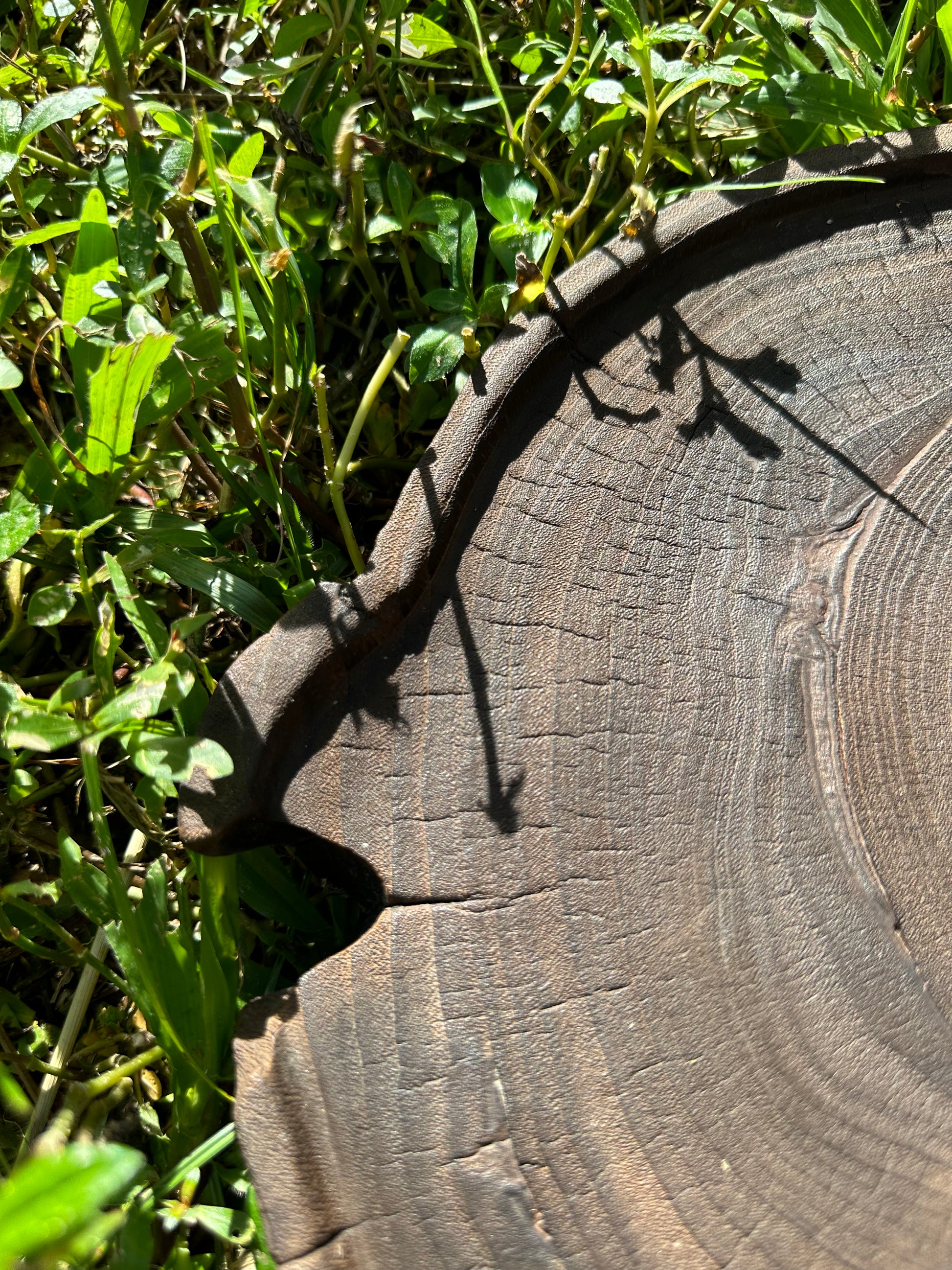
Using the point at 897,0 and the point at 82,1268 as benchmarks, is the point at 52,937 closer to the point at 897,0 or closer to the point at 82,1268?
the point at 82,1268

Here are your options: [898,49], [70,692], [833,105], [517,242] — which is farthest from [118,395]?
[898,49]

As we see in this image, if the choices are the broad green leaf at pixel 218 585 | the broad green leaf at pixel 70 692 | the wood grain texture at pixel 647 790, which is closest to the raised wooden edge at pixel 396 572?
the wood grain texture at pixel 647 790

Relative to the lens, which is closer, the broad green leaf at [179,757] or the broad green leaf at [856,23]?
the broad green leaf at [179,757]

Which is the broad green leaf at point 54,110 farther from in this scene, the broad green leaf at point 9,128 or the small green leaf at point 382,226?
the small green leaf at point 382,226

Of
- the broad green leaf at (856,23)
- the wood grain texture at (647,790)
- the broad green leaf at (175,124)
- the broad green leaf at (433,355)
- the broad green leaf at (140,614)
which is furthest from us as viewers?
the broad green leaf at (856,23)

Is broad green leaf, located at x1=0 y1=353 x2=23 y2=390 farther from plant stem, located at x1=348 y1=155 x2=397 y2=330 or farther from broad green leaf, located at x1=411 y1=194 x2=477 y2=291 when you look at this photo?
broad green leaf, located at x1=411 y1=194 x2=477 y2=291

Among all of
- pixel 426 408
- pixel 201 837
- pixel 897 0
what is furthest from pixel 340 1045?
pixel 897 0
